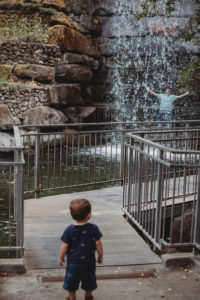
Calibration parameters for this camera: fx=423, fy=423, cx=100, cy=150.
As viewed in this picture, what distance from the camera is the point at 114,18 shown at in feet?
90.3

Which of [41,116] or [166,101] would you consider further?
[41,116]

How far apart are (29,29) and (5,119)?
7.33 metres

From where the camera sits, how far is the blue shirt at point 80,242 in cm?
413

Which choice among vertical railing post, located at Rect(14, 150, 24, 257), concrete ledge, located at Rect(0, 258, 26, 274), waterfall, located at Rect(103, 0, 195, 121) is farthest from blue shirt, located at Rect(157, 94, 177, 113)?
concrete ledge, located at Rect(0, 258, 26, 274)

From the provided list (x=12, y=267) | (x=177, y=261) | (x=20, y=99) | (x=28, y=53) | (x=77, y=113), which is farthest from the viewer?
(x=77, y=113)

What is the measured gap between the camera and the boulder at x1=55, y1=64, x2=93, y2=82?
71.9ft

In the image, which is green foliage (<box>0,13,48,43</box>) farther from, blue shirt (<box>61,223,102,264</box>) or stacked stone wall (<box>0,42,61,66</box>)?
blue shirt (<box>61,223,102,264</box>)

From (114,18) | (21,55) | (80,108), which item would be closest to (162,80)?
(114,18)

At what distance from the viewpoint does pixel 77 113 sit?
72.2ft

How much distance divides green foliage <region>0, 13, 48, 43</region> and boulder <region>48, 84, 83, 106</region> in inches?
124

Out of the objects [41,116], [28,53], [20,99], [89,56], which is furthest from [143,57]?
[20,99]

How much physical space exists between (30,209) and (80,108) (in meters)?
14.5

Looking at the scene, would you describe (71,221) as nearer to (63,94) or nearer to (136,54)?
(63,94)

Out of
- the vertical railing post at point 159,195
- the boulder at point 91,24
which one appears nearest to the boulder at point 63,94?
the boulder at point 91,24
